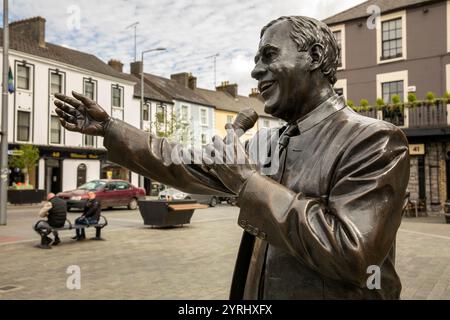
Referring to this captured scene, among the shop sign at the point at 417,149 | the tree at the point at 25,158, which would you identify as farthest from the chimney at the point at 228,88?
the shop sign at the point at 417,149

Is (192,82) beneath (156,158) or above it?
above

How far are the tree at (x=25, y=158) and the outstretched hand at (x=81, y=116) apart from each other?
2661cm

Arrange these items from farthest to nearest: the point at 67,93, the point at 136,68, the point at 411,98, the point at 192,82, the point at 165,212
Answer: the point at 192,82, the point at 136,68, the point at 67,93, the point at 411,98, the point at 165,212

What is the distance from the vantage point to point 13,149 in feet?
89.1

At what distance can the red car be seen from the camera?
21.1 metres

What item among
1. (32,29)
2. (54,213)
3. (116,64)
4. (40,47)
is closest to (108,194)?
(54,213)

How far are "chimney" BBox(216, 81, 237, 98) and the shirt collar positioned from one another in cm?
5074

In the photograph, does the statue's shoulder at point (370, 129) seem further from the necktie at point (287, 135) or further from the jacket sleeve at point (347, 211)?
the necktie at point (287, 135)

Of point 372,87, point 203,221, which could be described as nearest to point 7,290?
point 203,221

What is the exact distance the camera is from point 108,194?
22391 mm

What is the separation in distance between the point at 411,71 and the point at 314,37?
21.1 m

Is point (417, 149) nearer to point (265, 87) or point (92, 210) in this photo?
point (92, 210)

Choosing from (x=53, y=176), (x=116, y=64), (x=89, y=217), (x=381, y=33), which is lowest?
(x=89, y=217)

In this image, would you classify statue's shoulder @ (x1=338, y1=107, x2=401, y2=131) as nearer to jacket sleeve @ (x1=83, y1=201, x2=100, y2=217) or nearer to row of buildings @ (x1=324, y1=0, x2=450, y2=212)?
jacket sleeve @ (x1=83, y1=201, x2=100, y2=217)
